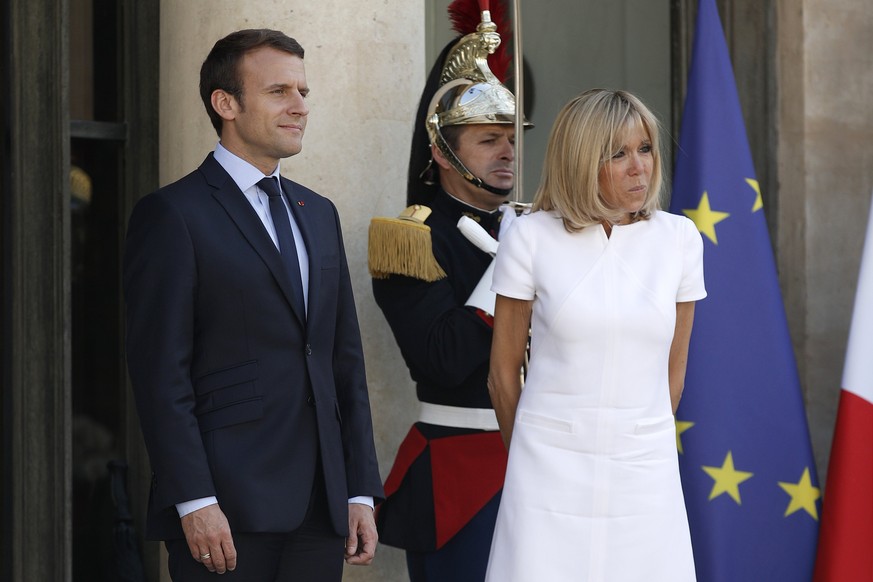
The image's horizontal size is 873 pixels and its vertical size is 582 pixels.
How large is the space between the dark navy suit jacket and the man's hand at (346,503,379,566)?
100 millimetres

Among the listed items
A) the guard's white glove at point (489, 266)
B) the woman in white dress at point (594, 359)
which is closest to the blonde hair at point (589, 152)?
the woman in white dress at point (594, 359)

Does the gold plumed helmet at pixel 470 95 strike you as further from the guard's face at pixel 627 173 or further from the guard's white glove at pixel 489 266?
the guard's face at pixel 627 173

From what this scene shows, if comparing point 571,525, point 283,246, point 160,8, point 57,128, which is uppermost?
point 160,8

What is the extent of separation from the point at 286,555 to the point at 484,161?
54.6 inches

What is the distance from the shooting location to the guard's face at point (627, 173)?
2.99m

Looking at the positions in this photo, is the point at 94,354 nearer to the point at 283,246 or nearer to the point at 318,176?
the point at 318,176

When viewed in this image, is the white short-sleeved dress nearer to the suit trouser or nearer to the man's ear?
the suit trouser

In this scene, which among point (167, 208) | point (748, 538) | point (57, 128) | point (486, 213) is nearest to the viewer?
point (167, 208)

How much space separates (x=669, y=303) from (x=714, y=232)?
145 cm

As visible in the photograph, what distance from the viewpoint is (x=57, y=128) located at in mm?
3986

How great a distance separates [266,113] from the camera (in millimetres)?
2898

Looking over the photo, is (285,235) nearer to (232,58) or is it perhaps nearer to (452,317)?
(232,58)

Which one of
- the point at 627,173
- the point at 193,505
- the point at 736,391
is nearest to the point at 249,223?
the point at 193,505

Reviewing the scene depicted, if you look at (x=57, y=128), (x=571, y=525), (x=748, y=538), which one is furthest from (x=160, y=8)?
(x=748, y=538)
